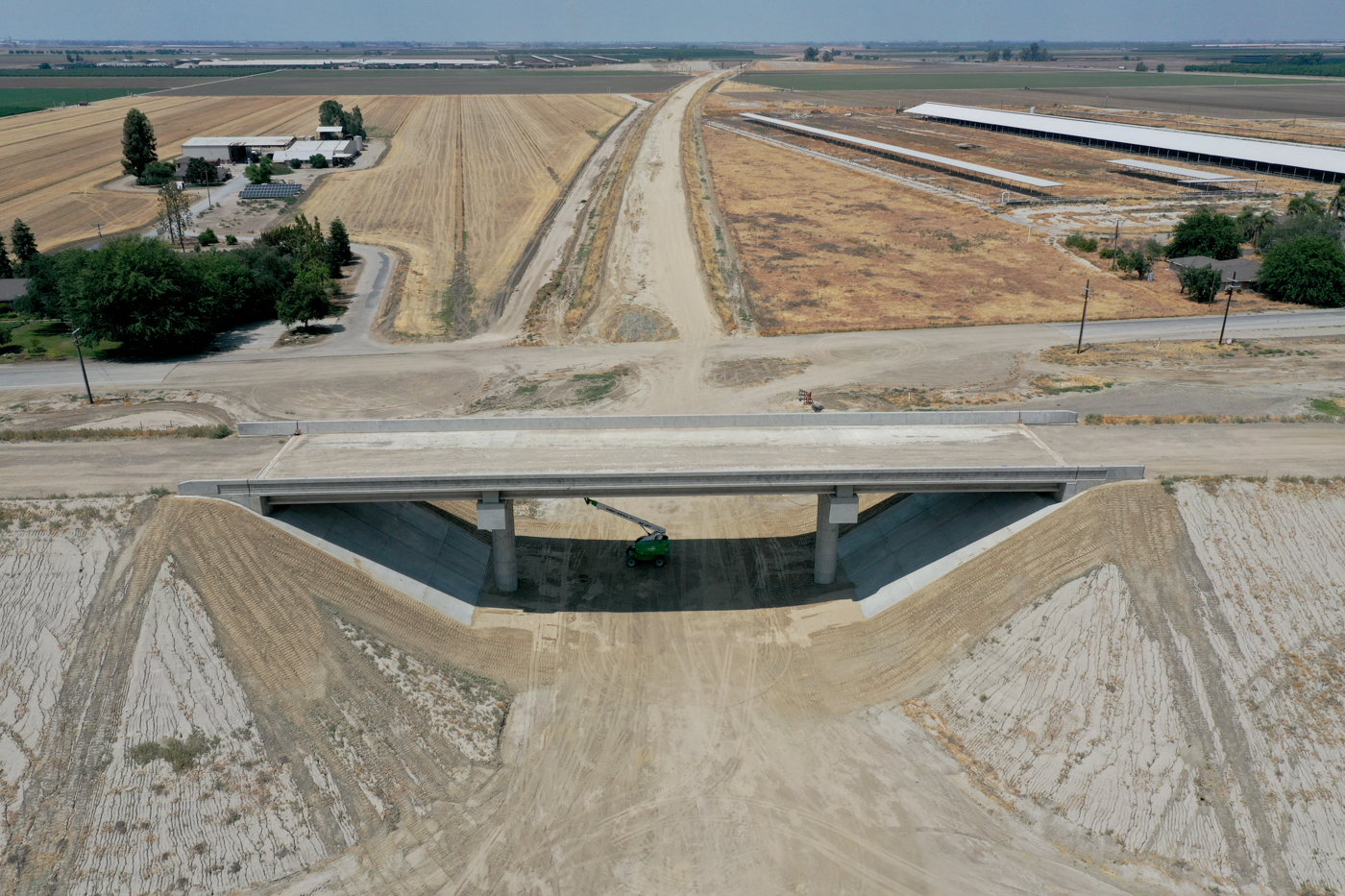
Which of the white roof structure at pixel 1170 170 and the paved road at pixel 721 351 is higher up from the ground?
the white roof structure at pixel 1170 170

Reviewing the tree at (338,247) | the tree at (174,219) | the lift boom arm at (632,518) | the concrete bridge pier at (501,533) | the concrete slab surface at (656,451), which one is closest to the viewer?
the concrete bridge pier at (501,533)

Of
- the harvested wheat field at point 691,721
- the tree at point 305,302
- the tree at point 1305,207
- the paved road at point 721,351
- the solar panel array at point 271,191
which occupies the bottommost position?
the harvested wheat field at point 691,721

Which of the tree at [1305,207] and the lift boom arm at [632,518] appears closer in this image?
the lift boom arm at [632,518]

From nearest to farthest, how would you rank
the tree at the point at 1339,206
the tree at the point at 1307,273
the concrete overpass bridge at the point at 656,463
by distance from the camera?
the concrete overpass bridge at the point at 656,463
the tree at the point at 1307,273
the tree at the point at 1339,206

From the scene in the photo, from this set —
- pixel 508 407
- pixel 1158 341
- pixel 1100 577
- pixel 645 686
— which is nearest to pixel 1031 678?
pixel 1100 577

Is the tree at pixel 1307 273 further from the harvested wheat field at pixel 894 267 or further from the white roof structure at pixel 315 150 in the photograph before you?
the white roof structure at pixel 315 150

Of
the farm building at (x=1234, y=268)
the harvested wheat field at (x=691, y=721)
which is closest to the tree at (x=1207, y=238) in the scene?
the farm building at (x=1234, y=268)

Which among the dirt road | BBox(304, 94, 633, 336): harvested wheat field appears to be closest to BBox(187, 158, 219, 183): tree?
BBox(304, 94, 633, 336): harvested wheat field

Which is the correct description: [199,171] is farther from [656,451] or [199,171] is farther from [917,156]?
[656,451]
